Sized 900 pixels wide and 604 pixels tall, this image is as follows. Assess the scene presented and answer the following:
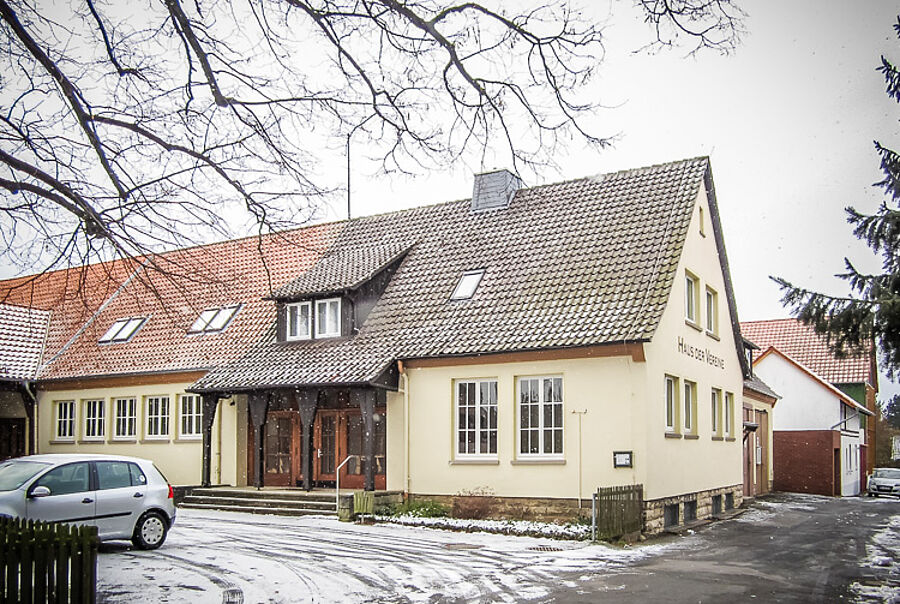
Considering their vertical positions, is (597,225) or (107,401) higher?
(597,225)

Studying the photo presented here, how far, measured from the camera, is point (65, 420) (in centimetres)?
2773

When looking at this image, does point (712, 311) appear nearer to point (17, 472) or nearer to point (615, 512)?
point (615, 512)

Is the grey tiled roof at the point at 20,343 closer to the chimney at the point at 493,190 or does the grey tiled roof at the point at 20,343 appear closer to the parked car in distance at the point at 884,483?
the chimney at the point at 493,190

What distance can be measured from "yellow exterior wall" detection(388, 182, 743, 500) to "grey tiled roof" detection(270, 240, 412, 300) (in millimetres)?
3415

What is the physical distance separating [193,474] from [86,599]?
16.0 meters

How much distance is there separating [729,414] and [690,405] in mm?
4133

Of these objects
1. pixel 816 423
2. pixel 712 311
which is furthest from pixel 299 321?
pixel 816 423

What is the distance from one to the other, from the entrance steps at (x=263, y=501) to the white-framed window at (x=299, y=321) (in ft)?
13.2

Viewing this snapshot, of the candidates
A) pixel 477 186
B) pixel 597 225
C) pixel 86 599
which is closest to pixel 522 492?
pixel 597 225

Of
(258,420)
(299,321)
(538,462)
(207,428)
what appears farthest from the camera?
(299,321)

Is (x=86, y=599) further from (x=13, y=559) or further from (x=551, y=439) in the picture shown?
(x=551, y=439)

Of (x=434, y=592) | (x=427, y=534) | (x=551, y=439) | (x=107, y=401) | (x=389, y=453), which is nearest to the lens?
(x=434, y=592)

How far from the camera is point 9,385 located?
27.7 m

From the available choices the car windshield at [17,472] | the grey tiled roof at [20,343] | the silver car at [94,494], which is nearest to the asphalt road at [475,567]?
the silver car at [94,494]
